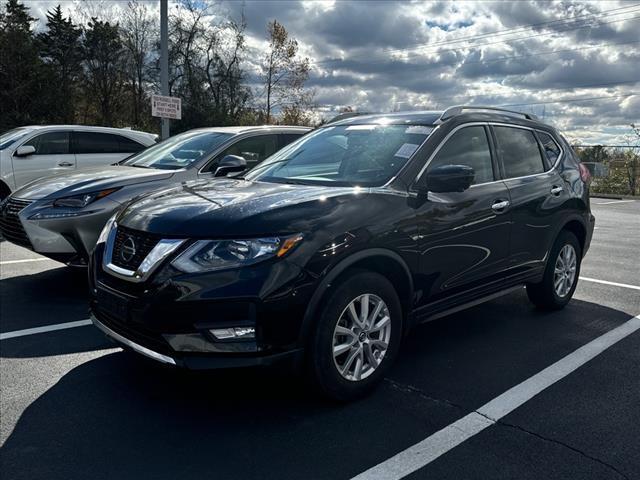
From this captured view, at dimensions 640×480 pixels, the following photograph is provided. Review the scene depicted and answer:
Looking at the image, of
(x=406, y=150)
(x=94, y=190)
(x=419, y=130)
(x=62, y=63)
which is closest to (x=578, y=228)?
(x=419, y=130)

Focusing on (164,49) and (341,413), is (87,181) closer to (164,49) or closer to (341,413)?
(341,413)

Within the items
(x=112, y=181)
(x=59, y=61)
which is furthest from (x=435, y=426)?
(x=59, y=61)

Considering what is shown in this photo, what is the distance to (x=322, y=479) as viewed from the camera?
2.56 meters

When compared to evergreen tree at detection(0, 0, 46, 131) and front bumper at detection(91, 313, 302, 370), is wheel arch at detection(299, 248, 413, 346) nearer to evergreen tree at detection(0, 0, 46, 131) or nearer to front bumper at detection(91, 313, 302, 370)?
front bumper at detection(91, 313, 302, 370)

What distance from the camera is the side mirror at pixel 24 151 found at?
9.51 metres

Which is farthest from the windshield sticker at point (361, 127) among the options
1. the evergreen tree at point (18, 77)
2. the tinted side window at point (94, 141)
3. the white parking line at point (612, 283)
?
the evergreen tree at point (18, 77)

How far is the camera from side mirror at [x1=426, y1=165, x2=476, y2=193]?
3531mm

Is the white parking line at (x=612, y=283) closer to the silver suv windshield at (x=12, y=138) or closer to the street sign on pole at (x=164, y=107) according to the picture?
the silver suv windshield at (x=12, y=138)

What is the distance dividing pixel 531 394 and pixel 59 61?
34657 millimetres

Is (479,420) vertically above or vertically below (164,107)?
below

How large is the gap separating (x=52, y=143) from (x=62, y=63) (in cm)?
2438

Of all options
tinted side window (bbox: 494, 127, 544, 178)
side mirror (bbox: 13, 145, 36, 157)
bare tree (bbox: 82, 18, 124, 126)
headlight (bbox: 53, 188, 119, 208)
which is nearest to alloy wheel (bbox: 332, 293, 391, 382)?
tinted side window (bbox: 494, 127, 544, 178)

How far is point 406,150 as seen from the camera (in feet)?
12.6

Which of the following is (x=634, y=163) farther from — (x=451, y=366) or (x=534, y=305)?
(x=451, y=366)
